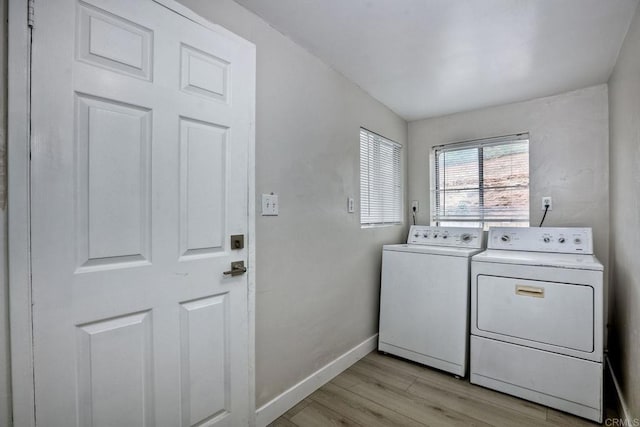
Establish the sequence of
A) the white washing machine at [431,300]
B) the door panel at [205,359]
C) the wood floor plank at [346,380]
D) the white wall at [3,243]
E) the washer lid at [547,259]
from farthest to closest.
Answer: the white washing machine at [431,300], the wood floor plank at [346,380], the washer lid at [547,259], the door panel at [205,359], the white wall at [3,243]

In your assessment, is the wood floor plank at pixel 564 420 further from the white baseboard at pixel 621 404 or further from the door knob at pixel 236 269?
the door knob at pixel 236 269

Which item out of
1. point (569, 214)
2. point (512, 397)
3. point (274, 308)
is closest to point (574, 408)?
point (512, 397)

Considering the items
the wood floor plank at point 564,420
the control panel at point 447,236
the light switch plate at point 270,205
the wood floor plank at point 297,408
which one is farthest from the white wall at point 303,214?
the wood floor plank at point 564,420

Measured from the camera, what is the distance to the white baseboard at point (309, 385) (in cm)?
169

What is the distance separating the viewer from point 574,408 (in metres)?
1.80

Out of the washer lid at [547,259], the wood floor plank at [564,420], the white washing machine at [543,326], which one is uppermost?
the washer lid at [547,259]

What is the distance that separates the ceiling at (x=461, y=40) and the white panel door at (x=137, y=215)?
0.52m

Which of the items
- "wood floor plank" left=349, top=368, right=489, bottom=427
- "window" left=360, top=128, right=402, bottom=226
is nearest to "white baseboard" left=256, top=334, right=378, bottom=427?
"wood floor plank" left=349, top=368, right=489, bottom=427

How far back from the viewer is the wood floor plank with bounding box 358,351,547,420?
1.87 meters

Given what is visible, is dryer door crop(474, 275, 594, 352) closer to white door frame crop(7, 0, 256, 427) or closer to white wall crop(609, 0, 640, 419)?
white wall crop(609, 0, 640, 419)

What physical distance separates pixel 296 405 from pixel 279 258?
921mm

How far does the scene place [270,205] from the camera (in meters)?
1.71

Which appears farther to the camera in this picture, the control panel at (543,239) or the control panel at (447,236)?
the control panel at (447,236)

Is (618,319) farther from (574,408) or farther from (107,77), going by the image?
(107,77)
